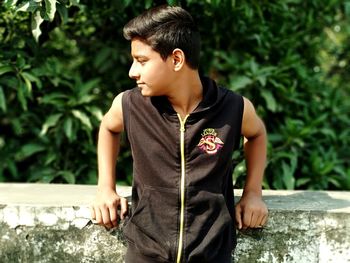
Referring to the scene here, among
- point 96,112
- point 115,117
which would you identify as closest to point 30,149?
point 96,112

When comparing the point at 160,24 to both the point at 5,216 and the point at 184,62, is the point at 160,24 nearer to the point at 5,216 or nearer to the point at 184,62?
the point at 184,62

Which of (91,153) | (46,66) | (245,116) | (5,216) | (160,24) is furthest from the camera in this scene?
(91,153)

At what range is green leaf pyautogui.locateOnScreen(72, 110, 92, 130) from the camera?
3932mm

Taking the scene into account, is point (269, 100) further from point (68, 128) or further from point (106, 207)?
point (106, 207)

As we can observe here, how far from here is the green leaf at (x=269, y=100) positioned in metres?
4.11

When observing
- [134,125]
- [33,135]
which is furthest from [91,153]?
[134,125]

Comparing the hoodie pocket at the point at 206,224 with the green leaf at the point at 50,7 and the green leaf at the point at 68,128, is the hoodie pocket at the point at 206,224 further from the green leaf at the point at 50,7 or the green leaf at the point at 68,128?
the green leaf at the point at 68,128

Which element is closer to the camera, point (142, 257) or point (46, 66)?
point (142, 257)

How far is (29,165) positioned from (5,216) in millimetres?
1653

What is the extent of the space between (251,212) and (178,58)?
787 mm

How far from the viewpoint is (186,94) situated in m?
2.46

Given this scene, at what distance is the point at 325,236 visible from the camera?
2818 millimetres

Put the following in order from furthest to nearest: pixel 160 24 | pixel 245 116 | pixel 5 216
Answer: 1. pixel 5 216
2. pixel 245 116
3. pixel 160 24

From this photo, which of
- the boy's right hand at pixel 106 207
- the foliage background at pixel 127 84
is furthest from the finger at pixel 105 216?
the foliage background at pixel 127 84
